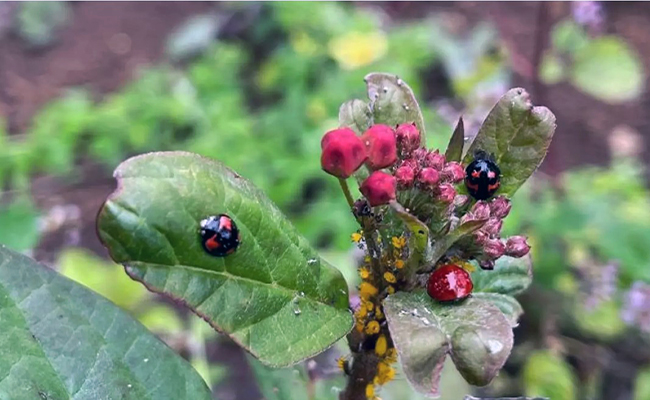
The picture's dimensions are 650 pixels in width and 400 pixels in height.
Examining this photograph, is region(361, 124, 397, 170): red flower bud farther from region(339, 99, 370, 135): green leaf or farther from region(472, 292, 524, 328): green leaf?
region(472, 292, 524, 328): green leaf

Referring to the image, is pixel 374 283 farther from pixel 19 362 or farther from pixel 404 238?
pixel 19 362

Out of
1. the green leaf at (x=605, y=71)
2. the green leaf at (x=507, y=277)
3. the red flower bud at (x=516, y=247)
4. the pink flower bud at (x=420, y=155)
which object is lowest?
the green leaf at (x=605, y=71)

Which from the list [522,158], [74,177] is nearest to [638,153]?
[74,177]

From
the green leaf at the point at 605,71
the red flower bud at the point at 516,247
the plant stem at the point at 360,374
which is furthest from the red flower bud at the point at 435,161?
the green leaf at the point at 605,71


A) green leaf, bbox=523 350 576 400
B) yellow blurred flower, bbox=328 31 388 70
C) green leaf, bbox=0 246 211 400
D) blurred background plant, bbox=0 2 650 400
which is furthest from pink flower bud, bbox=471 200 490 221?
yellow blurred flower, bbox=328 31 388 70

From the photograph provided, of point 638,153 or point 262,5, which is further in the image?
point 262,5

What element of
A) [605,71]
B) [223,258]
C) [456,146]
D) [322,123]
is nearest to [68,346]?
[223,258]

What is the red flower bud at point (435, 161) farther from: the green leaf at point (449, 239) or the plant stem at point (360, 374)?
the plant stem at point (360, 374)
